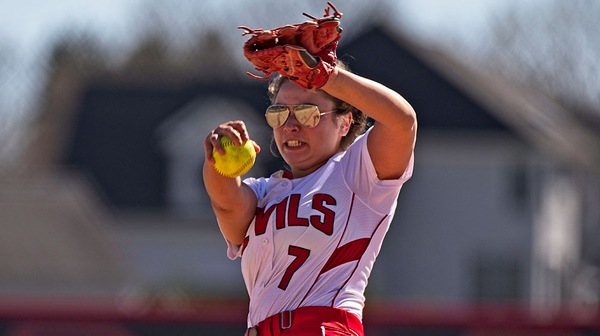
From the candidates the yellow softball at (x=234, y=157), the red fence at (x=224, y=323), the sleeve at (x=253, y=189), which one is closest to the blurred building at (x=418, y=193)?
the red fence at (x=224, y=323)

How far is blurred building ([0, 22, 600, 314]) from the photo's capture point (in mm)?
30203

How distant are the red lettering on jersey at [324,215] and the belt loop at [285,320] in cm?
29

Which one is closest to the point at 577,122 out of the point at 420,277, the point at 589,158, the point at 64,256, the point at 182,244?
the point at 589,158

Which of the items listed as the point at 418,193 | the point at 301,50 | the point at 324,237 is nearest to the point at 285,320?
the point at 324,237

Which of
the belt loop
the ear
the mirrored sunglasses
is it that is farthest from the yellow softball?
the belt loop

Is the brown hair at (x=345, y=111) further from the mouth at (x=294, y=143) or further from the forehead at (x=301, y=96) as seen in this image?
the mouth at (x=294, y=143)

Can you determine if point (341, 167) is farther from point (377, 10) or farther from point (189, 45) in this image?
point (189, 45)

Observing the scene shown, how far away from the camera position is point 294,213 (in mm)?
4484

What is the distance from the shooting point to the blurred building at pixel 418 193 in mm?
30203

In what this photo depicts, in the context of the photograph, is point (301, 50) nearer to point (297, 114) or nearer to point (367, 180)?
point (297, 114)

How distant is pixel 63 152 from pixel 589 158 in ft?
42.2

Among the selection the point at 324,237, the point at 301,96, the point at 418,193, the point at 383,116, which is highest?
the point at 418,193

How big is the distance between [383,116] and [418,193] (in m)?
26.7

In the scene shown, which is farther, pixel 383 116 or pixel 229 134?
pixel 229 134
